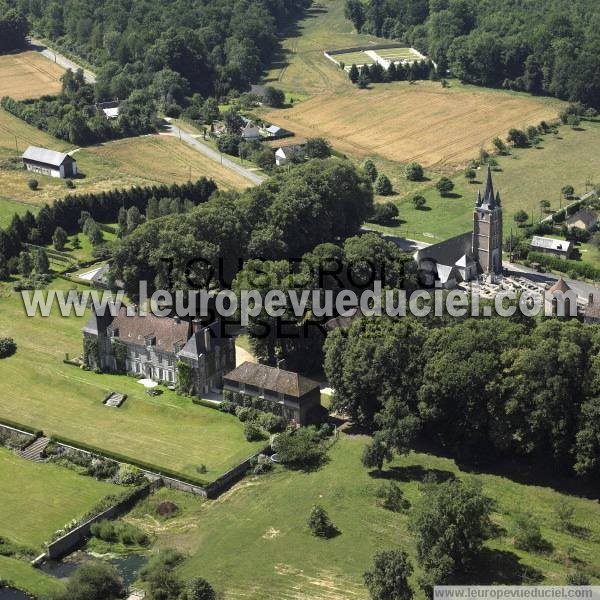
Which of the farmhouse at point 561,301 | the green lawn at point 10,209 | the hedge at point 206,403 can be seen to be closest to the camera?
the hedge at point 206,403

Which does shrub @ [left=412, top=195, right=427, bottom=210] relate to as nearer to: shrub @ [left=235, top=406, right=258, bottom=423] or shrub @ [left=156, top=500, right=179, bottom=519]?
shrub @ [left=235, top=406, right=258, bottom=423]

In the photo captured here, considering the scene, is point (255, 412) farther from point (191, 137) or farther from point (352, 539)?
point (191, 137)

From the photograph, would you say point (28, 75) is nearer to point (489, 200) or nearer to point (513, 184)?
point (513, 184)

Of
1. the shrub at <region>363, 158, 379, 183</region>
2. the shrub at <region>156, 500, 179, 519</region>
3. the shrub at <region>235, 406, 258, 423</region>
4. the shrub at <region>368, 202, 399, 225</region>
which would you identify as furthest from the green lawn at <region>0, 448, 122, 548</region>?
the shrub at <region>363, 158, 379, 183</region>

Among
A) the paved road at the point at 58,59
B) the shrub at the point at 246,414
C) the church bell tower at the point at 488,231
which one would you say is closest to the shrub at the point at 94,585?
the shrub at the point at 246,414

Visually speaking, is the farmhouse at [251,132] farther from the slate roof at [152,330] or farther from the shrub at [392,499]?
the shrub at [392,499]

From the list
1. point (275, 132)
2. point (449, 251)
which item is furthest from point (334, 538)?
point (275, 132)

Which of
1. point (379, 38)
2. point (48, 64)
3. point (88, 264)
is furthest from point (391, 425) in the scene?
point (379, 38)
